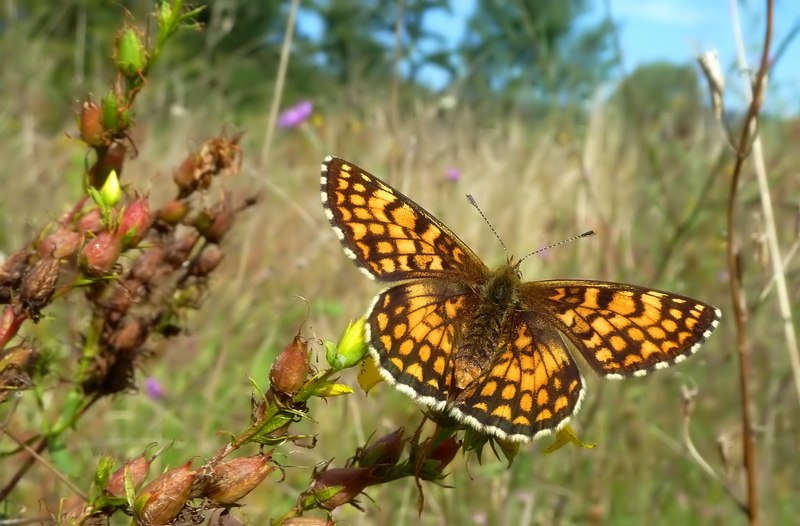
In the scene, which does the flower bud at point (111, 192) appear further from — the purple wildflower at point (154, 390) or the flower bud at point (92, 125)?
the purple wildflower at point (154, 390)

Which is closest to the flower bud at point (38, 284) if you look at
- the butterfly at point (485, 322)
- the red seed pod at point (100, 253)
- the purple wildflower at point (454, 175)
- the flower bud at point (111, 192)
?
the red seed pod at point (100, 253)

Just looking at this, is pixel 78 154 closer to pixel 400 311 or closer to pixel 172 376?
pixel 172 376

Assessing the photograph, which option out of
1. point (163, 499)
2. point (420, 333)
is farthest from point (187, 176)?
point (163, 499)

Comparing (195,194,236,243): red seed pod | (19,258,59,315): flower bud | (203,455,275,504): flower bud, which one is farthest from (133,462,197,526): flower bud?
(195,194,236,243): red seed pod

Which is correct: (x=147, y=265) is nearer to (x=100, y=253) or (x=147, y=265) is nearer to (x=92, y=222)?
(x=92, y=222)

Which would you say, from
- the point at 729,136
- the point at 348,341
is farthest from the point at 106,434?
the point at 729,136
